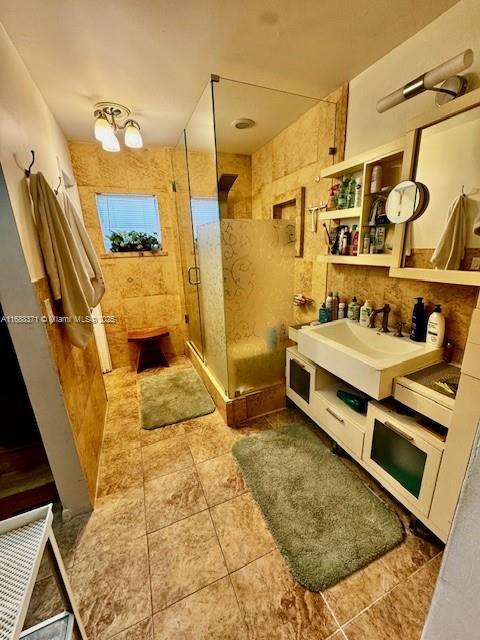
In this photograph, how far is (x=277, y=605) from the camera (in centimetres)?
109

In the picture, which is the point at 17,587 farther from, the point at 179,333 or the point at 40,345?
the point at 179,333

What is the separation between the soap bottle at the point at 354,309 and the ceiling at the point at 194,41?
126cm

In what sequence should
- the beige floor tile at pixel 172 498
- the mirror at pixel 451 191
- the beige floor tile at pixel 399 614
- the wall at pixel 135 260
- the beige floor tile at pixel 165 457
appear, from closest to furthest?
the beige floor tile at pixel 399 614
the mirror at pixel 451 191
the beige floor tile at pixel 172 498
the beige floor tile at pixel 165 457
the wall at pixel 135 260

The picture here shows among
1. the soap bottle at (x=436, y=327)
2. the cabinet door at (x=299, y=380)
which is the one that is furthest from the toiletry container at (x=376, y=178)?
the cabinet door at (x=299, y=380)

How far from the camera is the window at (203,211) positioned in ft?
6.35

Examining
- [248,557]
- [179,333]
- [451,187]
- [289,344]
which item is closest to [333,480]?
[248,557]

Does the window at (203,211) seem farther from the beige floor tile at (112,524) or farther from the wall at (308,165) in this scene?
the beige floor tile at (112,524)

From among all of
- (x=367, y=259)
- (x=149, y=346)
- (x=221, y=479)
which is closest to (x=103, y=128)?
(x=367, y=259)

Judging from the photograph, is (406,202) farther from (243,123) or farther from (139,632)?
(139,632)

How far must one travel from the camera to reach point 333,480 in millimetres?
1620

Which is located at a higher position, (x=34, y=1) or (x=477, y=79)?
(x=34, y=1)

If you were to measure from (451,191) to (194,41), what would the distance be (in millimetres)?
1513

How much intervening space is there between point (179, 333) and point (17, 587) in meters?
2.93

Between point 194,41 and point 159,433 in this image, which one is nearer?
point 194,41
